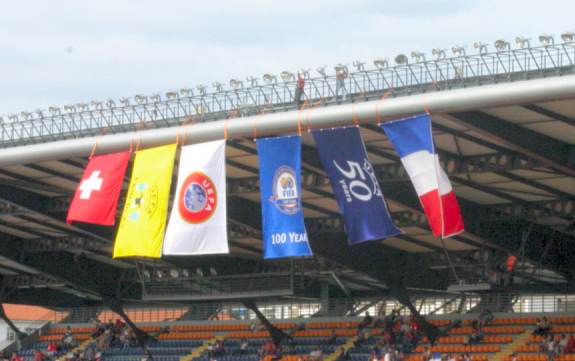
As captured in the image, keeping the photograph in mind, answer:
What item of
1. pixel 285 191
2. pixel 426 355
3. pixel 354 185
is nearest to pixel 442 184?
pixel 354 185

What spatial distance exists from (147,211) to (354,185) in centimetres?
636

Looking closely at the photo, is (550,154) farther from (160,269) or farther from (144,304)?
(144,304)

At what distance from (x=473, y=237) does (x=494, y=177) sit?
14.6 ft

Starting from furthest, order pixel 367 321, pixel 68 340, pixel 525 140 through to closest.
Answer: pixel 68 340, pixel 367 321, pixel 525 140

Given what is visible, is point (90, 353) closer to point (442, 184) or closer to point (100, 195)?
point (100, 195)

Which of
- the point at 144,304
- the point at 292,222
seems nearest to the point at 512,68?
the point at 292,222

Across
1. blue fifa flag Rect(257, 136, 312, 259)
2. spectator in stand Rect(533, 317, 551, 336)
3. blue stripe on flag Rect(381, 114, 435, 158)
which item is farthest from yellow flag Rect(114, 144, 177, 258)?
spectator in stand Rect(533, 317, 551, 336)

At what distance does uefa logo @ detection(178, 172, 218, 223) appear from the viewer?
111 ft

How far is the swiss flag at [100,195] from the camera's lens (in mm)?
36375

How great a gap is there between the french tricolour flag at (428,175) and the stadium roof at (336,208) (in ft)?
4.53

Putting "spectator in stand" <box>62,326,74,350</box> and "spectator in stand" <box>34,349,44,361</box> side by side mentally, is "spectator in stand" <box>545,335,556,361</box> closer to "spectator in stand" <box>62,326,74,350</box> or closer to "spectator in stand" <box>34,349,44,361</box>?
"spectator in stand" <box>34,349,44,361</box>

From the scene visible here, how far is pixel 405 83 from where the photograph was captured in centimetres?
3562

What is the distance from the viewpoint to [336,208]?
143ft

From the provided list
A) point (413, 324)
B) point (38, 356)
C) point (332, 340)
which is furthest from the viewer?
point (38, 356)
